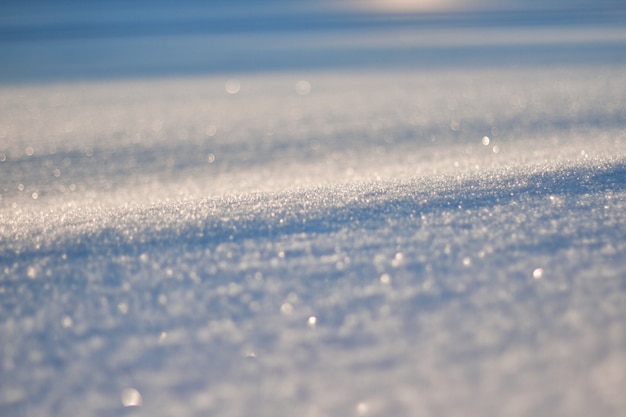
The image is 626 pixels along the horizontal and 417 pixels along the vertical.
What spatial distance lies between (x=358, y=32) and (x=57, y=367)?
8.51 feet

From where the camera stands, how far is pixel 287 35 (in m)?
2.69

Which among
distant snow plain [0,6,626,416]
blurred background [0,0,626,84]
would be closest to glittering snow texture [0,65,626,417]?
distant snow plain [0,6,626,416]

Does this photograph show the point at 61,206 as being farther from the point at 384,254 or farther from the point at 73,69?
the point at 73,69

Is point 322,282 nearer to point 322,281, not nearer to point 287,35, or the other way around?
point 322,281

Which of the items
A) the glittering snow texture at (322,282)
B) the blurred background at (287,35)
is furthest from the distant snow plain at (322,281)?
the blurred background at (287,35)

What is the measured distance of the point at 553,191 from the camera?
0.76 meters

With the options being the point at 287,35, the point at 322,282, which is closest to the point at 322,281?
the point at 322,282

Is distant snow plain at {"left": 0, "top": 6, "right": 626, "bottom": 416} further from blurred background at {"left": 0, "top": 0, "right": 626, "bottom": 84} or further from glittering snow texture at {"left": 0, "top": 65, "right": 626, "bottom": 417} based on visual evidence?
blurred background at {"left": 0, "top": 0, "right": 626, "bottom": 84}

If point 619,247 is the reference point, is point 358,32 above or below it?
below

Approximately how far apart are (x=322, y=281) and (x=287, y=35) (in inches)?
89.9

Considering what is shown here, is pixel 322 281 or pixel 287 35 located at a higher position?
pixel 322 281

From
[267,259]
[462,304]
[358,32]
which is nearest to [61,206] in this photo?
[267,259]

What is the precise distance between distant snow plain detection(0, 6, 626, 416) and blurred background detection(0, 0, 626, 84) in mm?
1113

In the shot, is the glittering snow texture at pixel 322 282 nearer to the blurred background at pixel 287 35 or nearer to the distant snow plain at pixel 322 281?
the distant snow plain at pixel 322 281
